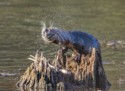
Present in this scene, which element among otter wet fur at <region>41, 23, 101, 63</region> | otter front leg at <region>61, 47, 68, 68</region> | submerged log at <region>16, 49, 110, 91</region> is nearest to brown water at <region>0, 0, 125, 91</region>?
submerged log at <region>16, 49, 110, 91</region>

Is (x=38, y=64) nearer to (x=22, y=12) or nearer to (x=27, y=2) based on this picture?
(x=22, y=12)

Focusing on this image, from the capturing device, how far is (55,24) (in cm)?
2467

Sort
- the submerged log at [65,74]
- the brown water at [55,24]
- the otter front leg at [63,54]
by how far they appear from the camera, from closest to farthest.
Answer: the submerged log at [65,74] → the otter front leg at [63,54] → the brown water at [55,24]

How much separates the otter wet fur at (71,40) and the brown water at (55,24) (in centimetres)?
93

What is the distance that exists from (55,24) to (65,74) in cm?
1004

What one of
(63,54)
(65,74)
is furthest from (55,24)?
(65,74)

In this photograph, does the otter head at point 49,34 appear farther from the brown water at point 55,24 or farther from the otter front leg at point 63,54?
the brown water at point 55,24

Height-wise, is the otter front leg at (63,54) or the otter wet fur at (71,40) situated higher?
the otter wet fur at (71,40)

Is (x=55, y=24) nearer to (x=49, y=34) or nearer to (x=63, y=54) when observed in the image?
(x=63, y=54)

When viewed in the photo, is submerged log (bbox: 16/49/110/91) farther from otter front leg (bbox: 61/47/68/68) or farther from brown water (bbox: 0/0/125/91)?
brown water (bbox: 0/0/125/91)

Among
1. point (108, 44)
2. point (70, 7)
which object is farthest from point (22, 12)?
point (108, 44)

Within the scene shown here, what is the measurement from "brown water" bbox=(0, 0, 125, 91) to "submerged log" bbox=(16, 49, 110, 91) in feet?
1.14

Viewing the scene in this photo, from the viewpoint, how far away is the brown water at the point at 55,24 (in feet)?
56.2

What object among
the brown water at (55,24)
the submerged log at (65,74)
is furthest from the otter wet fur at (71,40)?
the brown water at (55,24)
